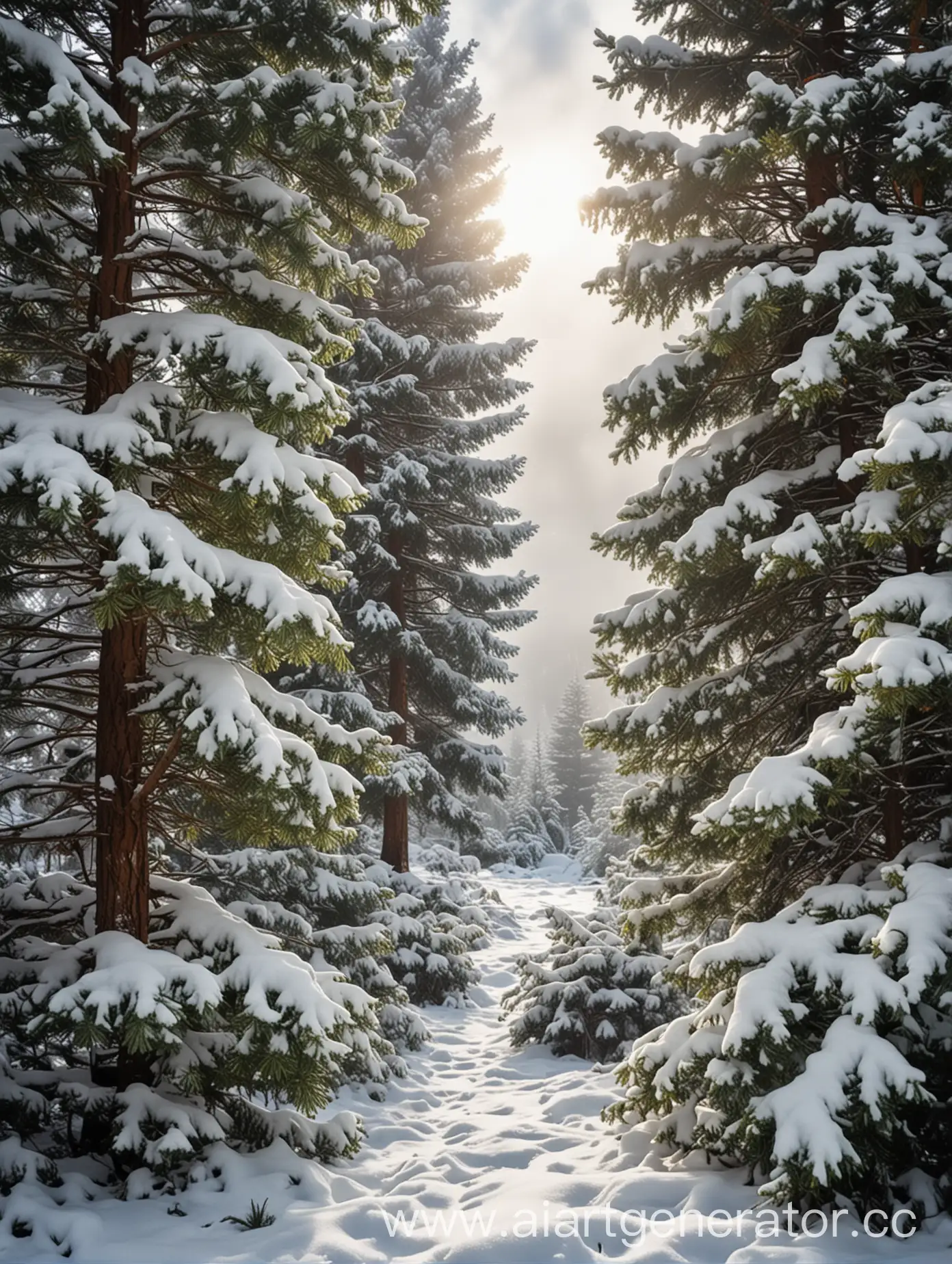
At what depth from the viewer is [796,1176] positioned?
3.50 metres

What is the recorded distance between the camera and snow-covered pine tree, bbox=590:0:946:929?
506 centimetres

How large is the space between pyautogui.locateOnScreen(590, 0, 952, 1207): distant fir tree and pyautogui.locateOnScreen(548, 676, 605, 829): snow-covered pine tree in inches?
1941

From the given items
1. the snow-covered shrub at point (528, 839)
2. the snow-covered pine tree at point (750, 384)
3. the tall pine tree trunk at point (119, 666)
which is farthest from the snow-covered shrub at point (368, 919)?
the snow-covered shrub at point (528, 839)

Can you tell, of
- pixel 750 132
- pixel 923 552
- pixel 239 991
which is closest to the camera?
pixel 239 991

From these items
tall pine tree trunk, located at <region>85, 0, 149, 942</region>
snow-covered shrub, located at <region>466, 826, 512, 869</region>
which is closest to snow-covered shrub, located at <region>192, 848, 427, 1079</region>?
tall pine tree trunk, located at <region>85, 0, 149, 942</region>

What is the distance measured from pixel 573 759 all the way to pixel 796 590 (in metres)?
52.0

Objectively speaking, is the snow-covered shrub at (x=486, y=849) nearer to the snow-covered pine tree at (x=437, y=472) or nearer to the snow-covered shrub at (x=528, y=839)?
the snow-covered pine tree at (x=437, y=472)

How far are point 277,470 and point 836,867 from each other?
4.35 m

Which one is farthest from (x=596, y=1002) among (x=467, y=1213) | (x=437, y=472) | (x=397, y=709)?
(x=437, y=472)

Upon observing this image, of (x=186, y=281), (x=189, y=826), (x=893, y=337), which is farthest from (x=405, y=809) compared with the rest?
(x=893, y=337)

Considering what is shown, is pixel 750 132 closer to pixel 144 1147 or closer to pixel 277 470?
pixel 277 470

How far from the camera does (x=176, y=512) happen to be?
5480mm

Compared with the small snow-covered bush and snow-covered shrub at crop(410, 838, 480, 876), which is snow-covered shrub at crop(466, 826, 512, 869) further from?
the small snow-covered bush

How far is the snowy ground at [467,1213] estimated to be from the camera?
3.68 m
